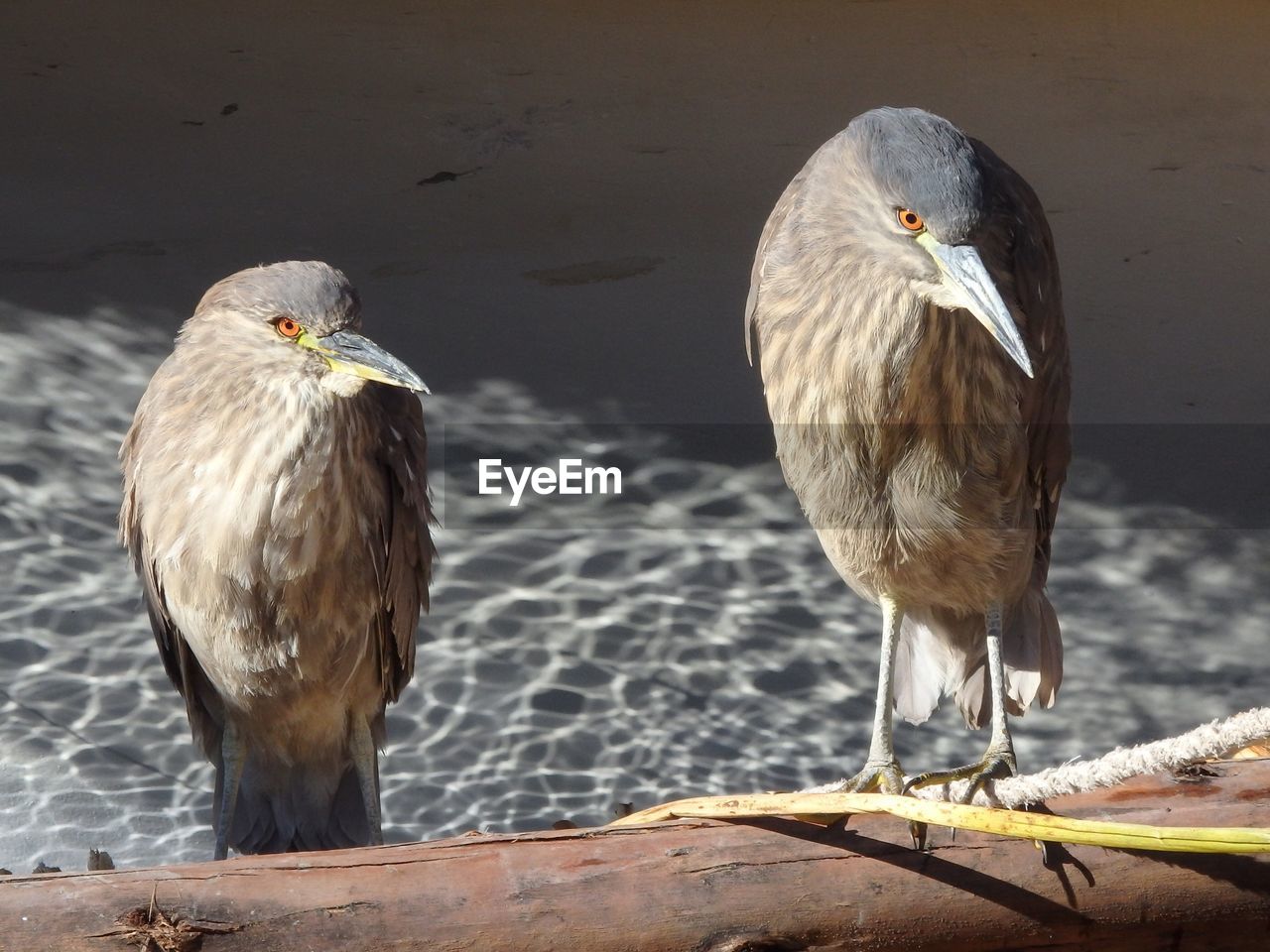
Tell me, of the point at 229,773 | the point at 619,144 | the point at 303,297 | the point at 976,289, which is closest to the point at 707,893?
the point at 976,289

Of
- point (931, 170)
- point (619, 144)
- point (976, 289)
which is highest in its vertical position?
point (619, 144)

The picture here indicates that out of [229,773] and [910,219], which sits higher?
[910,219]

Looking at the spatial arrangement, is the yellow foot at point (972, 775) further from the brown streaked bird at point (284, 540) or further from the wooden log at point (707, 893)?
the brown streaked bird at point (284, 540)

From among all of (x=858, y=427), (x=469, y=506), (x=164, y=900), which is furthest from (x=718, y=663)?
(x=164, y=900)

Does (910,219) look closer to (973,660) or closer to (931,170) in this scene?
(931,170)

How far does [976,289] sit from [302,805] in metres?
1.42

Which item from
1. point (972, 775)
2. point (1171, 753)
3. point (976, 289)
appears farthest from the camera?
point (972, 775)

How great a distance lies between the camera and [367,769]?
2.46 m

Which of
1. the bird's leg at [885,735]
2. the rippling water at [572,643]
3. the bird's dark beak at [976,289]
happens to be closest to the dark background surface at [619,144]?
the rippling water at [572,643]

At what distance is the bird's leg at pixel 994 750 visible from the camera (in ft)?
6.49

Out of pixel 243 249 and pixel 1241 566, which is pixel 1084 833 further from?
pixel 243 249

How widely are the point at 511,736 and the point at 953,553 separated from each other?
61.2 inches

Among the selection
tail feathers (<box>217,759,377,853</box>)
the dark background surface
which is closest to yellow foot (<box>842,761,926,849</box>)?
tail feathers (<box>217,759,377,853</box>)

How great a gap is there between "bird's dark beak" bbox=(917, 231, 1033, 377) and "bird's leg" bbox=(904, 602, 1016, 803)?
0.55 metres
